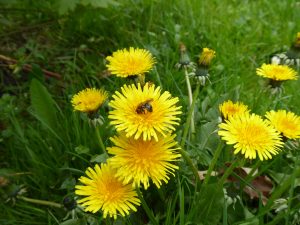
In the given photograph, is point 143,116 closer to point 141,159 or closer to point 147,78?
point 141,159

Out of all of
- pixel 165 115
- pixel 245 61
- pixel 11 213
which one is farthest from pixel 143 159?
pixel 245 61

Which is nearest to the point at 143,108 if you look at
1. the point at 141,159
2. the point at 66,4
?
the point at 141,159

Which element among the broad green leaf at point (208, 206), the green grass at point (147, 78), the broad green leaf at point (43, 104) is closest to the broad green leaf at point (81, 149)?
the green grass at point (147, 78)

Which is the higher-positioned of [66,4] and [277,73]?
[66,4]

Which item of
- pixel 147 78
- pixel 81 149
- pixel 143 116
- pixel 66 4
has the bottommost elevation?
pixel 81 149

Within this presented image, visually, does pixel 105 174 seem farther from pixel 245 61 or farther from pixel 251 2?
pixel 251 2

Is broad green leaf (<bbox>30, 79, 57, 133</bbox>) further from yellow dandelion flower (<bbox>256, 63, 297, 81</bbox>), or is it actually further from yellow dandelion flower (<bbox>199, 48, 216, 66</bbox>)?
yellow dandelion flower (<bbox>256, 63, 297, 81</bbox>)

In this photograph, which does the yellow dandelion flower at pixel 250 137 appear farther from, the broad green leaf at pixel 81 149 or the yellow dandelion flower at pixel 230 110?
the broad green leaf at pixel 81 149
